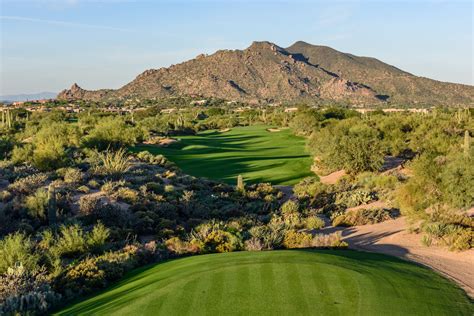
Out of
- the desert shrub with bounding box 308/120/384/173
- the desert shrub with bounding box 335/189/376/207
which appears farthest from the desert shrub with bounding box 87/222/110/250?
the desert shrub with bounding box 308/120/384/173

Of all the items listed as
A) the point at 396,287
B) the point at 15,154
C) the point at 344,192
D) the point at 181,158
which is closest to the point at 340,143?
the point at 344,192

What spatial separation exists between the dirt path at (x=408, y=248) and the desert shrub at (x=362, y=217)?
1.52 ft

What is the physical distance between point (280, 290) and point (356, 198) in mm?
16606

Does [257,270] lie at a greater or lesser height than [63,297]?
greater

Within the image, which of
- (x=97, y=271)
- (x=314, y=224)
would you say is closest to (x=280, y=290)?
(x=97, y=271)

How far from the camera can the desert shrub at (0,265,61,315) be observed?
10562 mm

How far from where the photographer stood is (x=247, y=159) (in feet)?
148

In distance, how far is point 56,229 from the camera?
17531 millimetres

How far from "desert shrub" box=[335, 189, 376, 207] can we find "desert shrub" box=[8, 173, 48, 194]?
50.5 ft

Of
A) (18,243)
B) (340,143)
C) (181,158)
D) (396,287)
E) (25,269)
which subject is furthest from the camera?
(181,158)

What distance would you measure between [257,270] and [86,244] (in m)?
6.83

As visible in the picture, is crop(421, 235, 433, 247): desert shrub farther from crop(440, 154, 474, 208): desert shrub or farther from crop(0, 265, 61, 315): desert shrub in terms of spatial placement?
crop(0, 265, 61, 315): desert shrub

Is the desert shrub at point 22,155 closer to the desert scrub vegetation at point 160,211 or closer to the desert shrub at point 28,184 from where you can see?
the desert scrub vegetation at point 160,211

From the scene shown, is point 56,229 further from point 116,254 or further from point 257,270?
point 257,270
